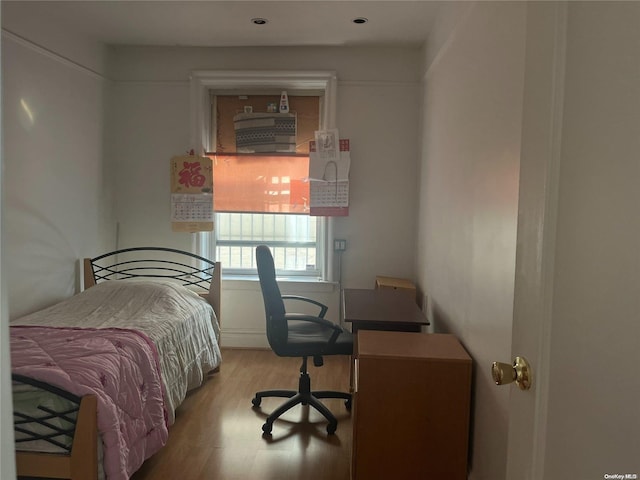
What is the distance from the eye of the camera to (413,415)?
208 centimetres

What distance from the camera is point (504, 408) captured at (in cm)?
171

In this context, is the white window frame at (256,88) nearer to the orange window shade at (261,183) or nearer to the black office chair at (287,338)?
the orange window shade at (261,183)

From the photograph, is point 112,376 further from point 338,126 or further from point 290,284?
point 338,126

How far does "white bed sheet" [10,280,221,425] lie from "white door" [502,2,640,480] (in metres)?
2.22

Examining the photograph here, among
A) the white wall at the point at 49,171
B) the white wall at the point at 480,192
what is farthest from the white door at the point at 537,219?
the white wall at the point at 49,171

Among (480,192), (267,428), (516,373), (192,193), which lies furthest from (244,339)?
(516,373)

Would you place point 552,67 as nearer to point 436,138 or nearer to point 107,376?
point 107,376

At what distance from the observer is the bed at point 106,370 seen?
1.96m

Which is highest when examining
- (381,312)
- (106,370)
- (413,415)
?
(381,312)

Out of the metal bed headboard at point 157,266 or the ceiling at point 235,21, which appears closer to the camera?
the ceiling at point 235,21

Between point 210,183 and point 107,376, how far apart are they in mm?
2364

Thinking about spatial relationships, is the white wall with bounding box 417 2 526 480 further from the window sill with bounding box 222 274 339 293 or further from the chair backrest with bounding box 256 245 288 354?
the window sill with bounding box 222 274 339 293

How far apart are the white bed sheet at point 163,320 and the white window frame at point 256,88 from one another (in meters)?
0.89

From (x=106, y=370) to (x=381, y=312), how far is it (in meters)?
1.44
